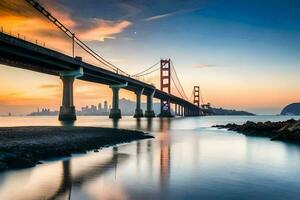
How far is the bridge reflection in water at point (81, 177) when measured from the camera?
10.4m

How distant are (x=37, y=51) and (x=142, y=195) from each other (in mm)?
52550

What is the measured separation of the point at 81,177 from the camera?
13.0 m

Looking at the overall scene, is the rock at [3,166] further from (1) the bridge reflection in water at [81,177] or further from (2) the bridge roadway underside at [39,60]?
(2) the bridge roadway underside at [39,60]

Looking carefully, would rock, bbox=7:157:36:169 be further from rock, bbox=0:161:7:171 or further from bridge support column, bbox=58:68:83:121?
bridge support column, bbox=58:68:83:121

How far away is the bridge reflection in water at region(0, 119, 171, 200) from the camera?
10.4m

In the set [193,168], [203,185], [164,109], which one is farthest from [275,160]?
[164,109]

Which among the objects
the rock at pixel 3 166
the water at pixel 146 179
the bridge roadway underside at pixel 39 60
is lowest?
the water at pixel 146 179

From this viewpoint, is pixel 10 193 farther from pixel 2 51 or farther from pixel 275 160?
pixel 2 51

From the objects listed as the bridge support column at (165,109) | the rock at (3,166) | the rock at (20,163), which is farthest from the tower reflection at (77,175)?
the bridge support column at (165,109)

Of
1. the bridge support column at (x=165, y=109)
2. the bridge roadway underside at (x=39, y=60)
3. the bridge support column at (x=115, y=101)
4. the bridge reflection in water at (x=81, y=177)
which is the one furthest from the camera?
the bridge support column at (x=165, y=109)

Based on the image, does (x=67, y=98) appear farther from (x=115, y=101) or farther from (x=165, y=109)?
(x=165, y=109)

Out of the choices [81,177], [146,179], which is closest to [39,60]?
[81,177]

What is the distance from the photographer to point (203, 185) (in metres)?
12.4

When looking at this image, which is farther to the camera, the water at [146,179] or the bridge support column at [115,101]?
the bridge support column at [115,101]
